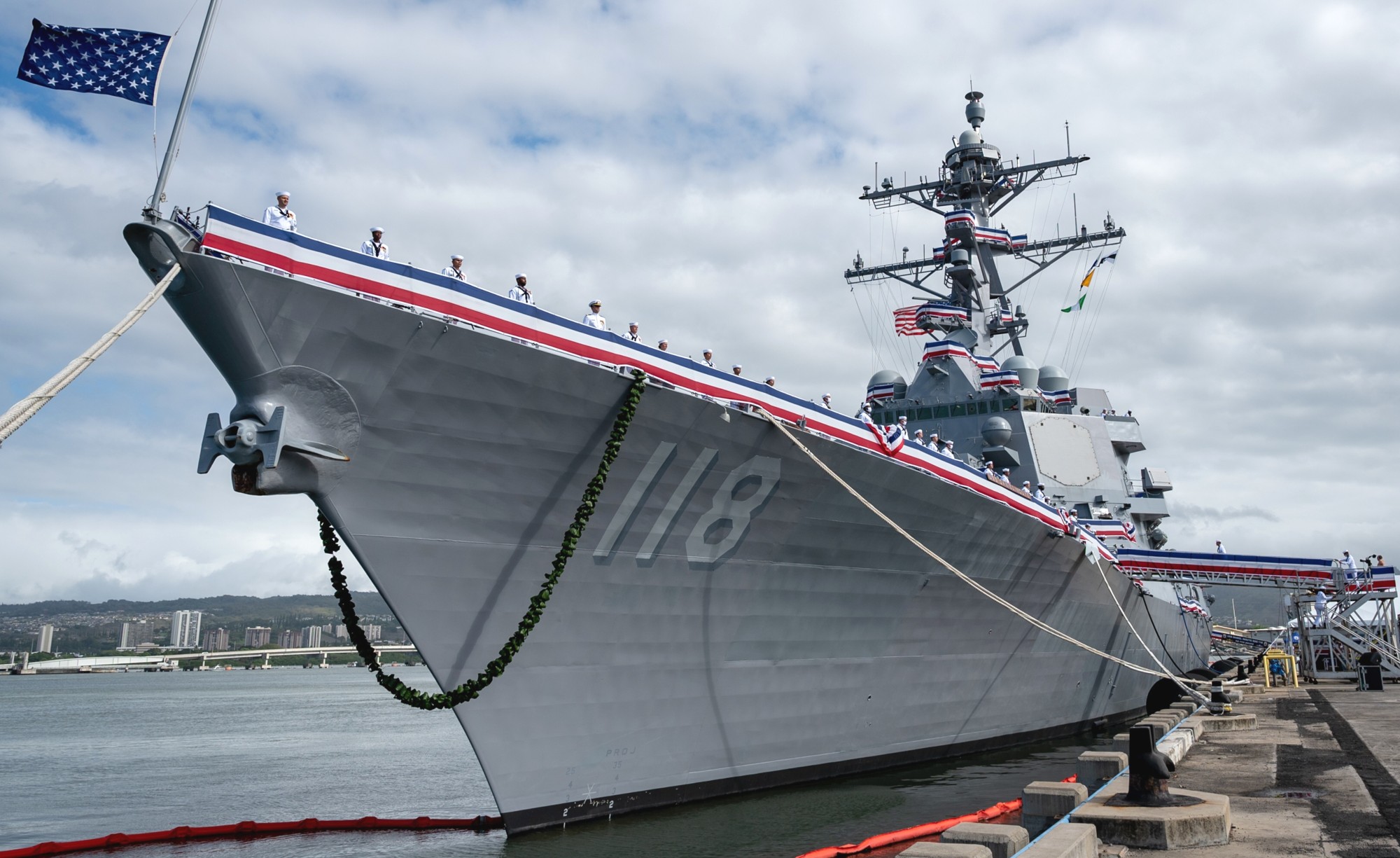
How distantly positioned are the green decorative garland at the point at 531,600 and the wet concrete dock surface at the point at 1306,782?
504 centimetres

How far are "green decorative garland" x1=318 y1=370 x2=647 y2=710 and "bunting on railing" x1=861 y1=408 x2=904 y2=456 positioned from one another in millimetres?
3500

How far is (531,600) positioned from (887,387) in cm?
1365

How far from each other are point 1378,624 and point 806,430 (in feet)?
80.9

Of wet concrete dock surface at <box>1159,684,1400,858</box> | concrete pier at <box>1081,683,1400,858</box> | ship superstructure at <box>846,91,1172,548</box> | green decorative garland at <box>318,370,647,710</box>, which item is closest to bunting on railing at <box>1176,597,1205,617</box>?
ship superstructure at <box>846,91,1172,548</box>

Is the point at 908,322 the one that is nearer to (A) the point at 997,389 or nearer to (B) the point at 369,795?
(A) the point at 997,389

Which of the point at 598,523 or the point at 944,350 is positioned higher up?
the point at 944,350

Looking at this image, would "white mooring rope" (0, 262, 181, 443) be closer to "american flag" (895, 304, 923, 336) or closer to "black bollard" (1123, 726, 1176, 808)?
"black bollard" (1123, 726, 1176, 808)

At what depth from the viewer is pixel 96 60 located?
6.13 meters

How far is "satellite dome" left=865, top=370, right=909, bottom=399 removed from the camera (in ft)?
67.5

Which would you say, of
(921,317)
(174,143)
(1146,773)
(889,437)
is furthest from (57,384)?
(921,317)

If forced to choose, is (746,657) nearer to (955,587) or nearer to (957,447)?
(955,587)

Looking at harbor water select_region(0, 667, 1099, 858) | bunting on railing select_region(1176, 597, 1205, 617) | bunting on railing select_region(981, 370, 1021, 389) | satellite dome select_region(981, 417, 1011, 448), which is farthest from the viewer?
bunting on railing select_region(1176, 597, 1205, 617)

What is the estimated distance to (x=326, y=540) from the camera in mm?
8055

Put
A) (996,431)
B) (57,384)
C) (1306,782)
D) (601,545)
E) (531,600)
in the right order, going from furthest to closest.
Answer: (996,431), (601,545), (531,600), (1306,782), (57,384)
